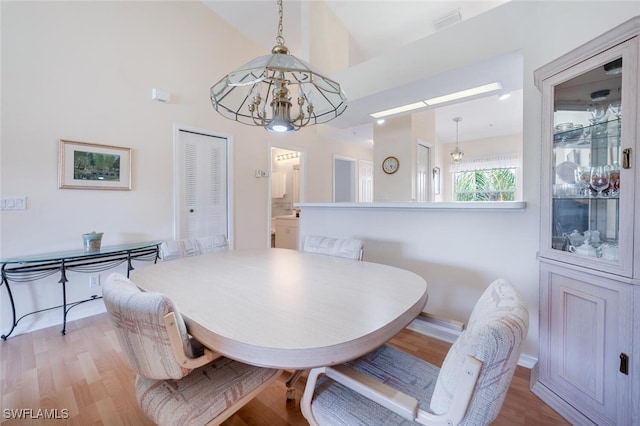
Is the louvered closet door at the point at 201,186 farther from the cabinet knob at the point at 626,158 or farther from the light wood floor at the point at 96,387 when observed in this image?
the cabinet knob at the point at 626,158

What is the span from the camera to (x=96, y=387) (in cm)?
163

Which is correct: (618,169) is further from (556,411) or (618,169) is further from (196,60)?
(196,60)

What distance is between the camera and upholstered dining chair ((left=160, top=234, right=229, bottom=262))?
2.04 m

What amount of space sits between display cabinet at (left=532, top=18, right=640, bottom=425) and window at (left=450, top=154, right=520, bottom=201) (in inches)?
238

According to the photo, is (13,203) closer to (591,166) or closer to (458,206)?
(458,206)

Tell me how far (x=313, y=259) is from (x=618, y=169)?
168 cm

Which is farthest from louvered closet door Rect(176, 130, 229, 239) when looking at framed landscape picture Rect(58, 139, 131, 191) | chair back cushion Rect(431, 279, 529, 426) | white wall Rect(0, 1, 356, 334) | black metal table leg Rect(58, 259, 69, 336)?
chair back cushion Rect(431, 279, 529, 426)

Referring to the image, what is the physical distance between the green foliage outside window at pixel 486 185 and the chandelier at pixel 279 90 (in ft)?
21.7

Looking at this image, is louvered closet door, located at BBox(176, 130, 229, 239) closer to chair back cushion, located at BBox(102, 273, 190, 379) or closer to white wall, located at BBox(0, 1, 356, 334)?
white wall, located at BBox(0, 1, 356, 334)

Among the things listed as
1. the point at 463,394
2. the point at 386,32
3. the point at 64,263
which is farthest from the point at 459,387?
the point at 386,32

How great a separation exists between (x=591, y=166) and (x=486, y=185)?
6.25m

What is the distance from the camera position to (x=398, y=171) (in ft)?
13.9

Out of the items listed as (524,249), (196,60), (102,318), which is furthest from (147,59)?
(524,249)

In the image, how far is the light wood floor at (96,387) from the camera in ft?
4.55
